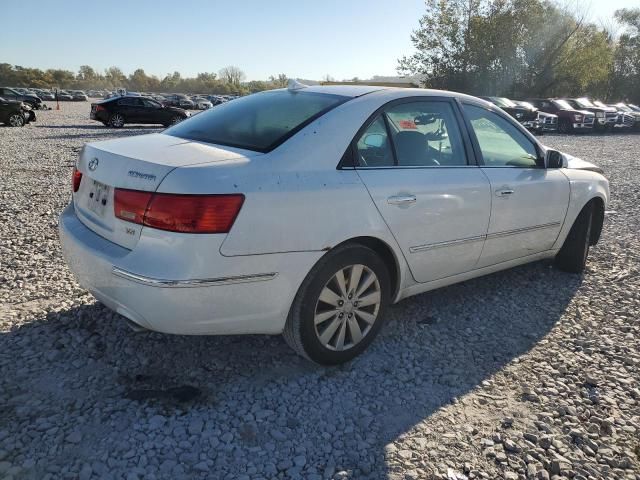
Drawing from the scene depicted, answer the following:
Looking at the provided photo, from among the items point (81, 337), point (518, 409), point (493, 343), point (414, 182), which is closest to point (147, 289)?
point (81, 337)

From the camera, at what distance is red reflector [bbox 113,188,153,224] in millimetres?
2504

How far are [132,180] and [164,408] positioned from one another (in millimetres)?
1182

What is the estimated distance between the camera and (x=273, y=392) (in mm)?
2848

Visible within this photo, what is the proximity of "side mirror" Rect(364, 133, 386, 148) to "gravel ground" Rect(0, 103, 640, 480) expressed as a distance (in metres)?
1.32

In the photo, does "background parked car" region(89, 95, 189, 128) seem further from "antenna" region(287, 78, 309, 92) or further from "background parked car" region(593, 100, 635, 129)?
"background parked car" region(593, 100, 635, 129)

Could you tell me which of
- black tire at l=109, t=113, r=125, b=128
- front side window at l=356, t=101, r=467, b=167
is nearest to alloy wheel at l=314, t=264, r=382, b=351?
front side window at l=356, t=101, r=467, b=167

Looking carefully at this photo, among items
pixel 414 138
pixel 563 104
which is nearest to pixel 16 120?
pixel 414 138

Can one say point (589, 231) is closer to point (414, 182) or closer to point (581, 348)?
point (581, 348)

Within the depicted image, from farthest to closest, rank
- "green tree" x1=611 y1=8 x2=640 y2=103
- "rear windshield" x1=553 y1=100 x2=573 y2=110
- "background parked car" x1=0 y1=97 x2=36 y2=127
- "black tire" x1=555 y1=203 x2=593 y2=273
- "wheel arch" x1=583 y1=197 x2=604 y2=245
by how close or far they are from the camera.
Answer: "green tree" x1=611 y1=8 x2=640 y2=103, "rear windshield" x1=553 y1=100 x2=573 y2=110, "background parked car" x1=0 y1=97 x2=36 y2=127, "wheel arch" x1=583 y1=197 x2=604 y2=245, "black tire" x1=555 y1=203 x2=593 y2=273

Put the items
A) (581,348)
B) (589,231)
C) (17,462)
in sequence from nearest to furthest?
1. (17,462)
2. (581,348)
3. (589,231)

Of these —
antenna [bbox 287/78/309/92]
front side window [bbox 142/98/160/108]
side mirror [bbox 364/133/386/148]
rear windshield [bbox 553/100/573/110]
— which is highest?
rear windshield [bbox 553/100/573/110]

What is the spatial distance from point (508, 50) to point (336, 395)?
45892 mm

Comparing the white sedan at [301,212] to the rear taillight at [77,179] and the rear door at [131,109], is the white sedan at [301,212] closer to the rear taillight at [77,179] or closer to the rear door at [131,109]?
the rear taillight at [77,179]

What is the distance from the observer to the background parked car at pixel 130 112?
2212cm
